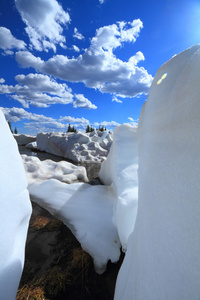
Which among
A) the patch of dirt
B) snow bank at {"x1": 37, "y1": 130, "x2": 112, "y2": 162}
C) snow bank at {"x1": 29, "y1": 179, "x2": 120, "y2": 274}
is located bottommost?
the patch of dirt

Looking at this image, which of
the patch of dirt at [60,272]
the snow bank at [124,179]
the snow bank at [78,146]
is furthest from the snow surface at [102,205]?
the snow bank at [78,146]

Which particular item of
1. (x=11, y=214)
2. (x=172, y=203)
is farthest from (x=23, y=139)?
(x=172, y=203)

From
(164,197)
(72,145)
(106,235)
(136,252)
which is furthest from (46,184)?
(72,145)

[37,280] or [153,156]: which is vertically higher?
[153,156]

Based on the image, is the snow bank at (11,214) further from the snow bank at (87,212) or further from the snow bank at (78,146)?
the snow bank at (78,146)

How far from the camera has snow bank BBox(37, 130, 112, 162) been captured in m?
9.86

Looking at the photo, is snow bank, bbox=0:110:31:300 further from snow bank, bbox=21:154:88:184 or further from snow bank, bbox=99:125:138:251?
snow bank, bbox=21:154:88:184

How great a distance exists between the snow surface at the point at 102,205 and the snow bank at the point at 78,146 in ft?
17.0

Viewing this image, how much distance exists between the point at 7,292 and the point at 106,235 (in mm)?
1336

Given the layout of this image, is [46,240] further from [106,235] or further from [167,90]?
[167,90]

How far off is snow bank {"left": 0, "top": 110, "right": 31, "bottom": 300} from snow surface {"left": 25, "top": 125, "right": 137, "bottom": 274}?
97 centimetres

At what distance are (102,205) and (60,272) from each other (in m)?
1.42

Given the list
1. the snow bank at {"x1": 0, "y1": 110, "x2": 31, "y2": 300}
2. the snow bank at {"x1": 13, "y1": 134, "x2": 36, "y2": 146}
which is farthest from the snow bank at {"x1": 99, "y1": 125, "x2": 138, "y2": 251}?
the snow bank at {"x1": 13, "y1": 134, "x2": 36, "y2": 146}

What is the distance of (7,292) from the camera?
1104mm
